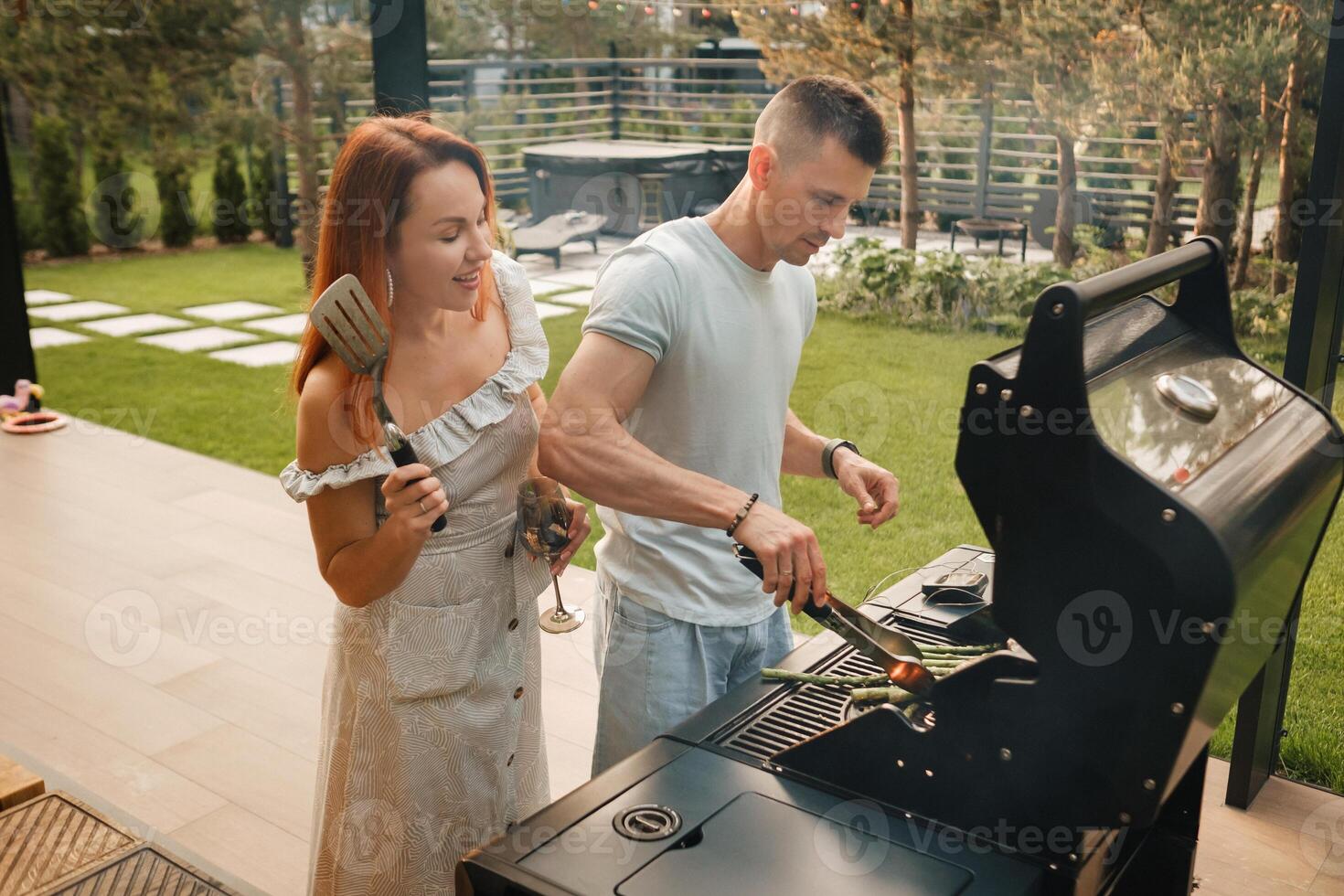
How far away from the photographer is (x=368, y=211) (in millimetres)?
1515

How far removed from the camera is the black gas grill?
939 millimetres

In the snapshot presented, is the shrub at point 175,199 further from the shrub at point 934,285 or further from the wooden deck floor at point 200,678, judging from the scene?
the shrub at point 934,285

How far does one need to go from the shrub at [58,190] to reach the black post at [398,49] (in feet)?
10.6

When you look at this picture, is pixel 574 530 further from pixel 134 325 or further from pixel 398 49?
pixel 134 325

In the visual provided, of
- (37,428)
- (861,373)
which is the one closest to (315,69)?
(37,428)

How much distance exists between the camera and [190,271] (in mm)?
6000

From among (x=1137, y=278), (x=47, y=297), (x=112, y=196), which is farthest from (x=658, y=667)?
(x=47, y=297)

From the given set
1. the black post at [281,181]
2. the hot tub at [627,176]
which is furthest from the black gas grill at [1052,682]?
the black post at [281,181]

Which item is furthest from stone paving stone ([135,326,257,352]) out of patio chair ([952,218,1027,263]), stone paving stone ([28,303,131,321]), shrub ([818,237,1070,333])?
patio chair ([952,218,1027,263])

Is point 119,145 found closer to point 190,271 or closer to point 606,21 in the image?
point 190,271

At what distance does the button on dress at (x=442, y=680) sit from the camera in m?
1.64

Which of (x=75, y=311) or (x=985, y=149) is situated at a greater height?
(x=985, y=149)

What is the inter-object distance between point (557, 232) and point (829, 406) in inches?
45.9

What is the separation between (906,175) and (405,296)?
221 cm
